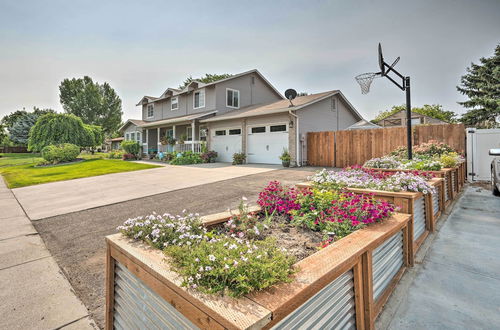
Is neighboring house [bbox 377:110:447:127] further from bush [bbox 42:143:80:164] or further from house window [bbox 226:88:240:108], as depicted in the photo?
bush [bbox 42:143:80:164]

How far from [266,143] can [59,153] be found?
16.5m

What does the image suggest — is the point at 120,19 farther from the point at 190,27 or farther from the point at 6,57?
the point at 6,57

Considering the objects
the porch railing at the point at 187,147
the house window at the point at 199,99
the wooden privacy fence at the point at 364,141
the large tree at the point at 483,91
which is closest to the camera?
the wooden privacy fence at the point at 364,141

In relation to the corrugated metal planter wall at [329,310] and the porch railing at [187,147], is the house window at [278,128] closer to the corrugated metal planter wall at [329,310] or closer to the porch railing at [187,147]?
the porch railing at [187,147]

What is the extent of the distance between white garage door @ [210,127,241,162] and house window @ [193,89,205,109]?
2.97 metres

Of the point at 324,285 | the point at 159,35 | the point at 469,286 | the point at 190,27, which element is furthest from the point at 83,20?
the point at 469,286

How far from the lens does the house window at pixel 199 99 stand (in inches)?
701

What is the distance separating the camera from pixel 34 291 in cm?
245

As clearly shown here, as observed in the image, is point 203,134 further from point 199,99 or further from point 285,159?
point 285,159

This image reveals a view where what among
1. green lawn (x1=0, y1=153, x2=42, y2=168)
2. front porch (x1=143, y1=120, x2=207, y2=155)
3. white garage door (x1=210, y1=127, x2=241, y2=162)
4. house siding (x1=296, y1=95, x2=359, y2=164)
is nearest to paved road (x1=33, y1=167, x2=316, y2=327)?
house siding (x1=296, y1=95, x2=359, y2=164)

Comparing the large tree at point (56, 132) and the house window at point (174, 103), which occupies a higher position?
the house window at point (174, 103)

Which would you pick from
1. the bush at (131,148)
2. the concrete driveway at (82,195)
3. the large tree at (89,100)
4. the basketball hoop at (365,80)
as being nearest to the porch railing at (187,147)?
the bush at (131,148)

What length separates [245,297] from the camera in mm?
1114

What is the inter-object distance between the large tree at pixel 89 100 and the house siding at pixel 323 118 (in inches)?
1614
